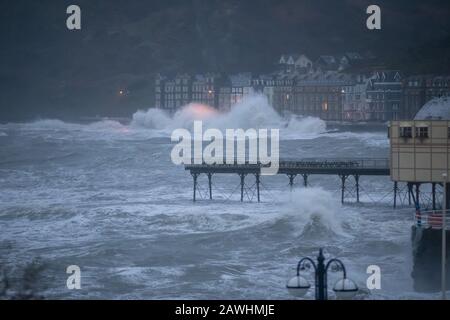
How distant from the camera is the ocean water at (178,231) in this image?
1320 cm

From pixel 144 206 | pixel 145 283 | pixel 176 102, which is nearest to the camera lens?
pixel 145 283

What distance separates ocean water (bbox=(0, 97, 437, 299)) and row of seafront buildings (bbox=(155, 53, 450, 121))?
46.7 feet

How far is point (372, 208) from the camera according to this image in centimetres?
2011

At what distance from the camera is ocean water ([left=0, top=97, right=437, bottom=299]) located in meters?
13.2

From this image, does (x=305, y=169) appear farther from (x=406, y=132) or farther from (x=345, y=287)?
(x=345, y=287)

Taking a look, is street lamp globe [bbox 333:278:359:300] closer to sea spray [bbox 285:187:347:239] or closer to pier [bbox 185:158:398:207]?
sea spray [bbox 285:187:347:239]

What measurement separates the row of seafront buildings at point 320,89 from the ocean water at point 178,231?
46.7ft

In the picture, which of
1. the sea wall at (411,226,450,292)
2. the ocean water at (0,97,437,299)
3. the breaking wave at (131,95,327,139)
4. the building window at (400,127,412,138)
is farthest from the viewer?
the breaking wave at (131,95,327,139)

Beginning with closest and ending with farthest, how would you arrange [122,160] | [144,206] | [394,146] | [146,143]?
[394,146] → [144,206] → [122,160] → [146,143]

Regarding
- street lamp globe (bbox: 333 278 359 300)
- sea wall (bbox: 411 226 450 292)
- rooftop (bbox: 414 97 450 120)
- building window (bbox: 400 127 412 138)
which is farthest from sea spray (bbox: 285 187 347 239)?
rooftop (bbox: 414 97 450 120)

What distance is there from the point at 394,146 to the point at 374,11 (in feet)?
153

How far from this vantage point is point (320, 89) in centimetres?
5144
